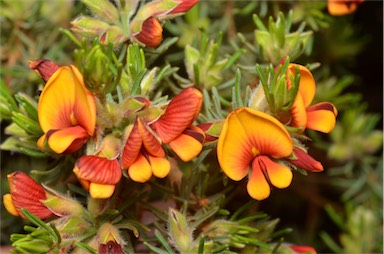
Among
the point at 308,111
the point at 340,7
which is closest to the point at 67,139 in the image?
the point at 308,111

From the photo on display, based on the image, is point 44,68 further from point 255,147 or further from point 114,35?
point 255,147

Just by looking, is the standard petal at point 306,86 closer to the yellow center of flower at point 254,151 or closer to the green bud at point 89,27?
the yellow center of flower at point 254,151

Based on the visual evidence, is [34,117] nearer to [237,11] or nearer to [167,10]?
[167,10]

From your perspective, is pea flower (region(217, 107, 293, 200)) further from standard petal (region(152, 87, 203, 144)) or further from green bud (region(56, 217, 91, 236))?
green bud (region(56, 217, 91, 236))

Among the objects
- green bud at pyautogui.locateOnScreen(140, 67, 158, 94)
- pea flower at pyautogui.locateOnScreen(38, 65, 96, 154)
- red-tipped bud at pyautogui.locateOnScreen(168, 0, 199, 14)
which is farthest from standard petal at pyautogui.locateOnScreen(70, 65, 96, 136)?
red-tipped bud at pyautogui.locateOnScreen(168, 0, 199, 14)

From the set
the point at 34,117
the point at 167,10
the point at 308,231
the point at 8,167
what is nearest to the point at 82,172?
the point at 34,117

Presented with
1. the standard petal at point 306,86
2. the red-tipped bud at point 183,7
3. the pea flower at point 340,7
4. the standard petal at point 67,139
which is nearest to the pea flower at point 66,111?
the standard petal at point 67,139

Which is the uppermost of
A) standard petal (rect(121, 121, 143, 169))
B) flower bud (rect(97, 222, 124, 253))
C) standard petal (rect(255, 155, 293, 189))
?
standard petal (rect(121, 121, 143, 169))
